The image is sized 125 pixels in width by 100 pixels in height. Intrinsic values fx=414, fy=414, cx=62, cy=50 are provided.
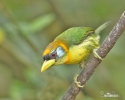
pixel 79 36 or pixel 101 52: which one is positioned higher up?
pixel 101 52

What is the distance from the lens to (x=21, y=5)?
3637mm

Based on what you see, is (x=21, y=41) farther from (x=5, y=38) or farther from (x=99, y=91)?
(x=99, y=91)

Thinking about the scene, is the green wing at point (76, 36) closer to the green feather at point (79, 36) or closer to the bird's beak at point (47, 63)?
the green feather at point (79, 36)

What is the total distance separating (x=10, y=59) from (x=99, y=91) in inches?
31.9

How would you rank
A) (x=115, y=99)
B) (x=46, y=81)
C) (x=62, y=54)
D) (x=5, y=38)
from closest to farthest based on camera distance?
(x=62, y=54), (x=115, y=99), (x=46, y=81), (x=5, y=38)

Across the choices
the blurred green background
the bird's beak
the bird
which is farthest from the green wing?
the blurred green background

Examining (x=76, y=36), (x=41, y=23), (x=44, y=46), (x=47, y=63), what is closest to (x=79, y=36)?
(x=76, y=36)

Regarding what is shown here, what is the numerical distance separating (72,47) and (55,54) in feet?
0.47

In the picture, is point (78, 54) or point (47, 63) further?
point (78, 54)

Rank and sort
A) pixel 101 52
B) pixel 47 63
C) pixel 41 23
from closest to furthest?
pixel 101 52
pixel 47 63
pixel 41 23

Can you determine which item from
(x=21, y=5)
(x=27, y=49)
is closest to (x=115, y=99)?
(x=27, y=49)

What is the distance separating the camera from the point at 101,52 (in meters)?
1.88

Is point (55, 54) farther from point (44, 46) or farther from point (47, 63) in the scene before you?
point (44, 46)

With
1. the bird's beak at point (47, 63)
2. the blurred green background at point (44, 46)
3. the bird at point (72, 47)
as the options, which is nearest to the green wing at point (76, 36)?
the bird at point (72, 47)
